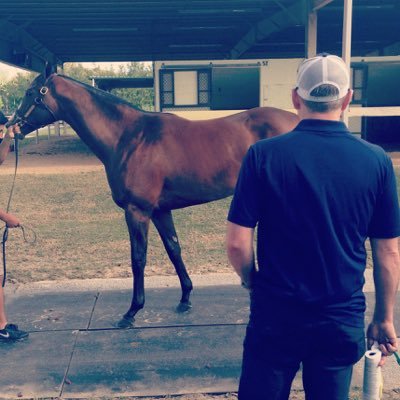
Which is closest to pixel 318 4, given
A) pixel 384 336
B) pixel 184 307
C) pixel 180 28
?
pixel 180 28

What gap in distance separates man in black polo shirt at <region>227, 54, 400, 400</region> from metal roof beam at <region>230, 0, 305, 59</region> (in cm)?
1437

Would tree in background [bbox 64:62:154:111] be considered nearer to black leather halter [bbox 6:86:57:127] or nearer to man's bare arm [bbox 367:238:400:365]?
black leather halter [bbox 6:86:57:127]

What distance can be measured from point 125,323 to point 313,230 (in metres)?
2.96

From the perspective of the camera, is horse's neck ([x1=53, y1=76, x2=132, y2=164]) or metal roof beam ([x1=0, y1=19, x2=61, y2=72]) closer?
horse's neck ([x1=53, y1=76, x2=132, y2=164])

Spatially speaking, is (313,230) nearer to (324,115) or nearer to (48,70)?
(324,115)

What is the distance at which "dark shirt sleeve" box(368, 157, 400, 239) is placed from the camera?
1.83 meters

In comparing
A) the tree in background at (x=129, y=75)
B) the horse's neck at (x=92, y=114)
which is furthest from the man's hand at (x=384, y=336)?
the tree in background at (x=129, y=75)

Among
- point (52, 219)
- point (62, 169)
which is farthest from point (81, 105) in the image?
point (62, 169)

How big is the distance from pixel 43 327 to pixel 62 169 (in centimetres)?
1187

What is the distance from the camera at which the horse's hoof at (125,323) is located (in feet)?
14.2

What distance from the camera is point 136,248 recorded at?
4.45 m

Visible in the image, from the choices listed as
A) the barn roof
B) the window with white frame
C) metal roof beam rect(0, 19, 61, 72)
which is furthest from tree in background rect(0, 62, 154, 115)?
the window with white frame

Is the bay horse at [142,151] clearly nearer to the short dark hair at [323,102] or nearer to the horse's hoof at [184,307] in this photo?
the horse's hoof at [184,307]

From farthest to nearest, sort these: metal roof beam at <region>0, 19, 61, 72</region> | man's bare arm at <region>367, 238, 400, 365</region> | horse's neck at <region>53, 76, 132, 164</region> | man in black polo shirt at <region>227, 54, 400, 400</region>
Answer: metal roof beam at <region>0, 19, 61, 72</region>
horse's neck at <region>53, 76, 132, 164</region>
man's bare arm at <region>367, 238, 400, 365</region>
man in black polo shirt at <region>227, 54, 400, 400</region>
